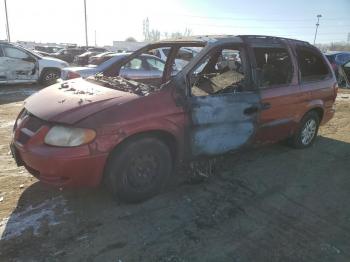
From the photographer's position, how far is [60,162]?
11.2ft

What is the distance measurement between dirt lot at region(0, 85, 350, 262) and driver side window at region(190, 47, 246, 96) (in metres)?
1.17

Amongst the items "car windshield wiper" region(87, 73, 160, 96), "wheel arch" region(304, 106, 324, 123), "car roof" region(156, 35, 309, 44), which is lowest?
"wheel arch" region(304, 106, 324, 123)

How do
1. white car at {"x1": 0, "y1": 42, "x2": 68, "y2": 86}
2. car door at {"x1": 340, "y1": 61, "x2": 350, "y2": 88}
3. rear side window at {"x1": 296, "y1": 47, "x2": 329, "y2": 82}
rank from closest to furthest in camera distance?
rear side window at {"x1": 296, "y1": 47, "x2": 329, "y2": 82}
white car at {"x1": 0, "y1": 42, "x2": 68, "y2": 86}
car door at {"x1": 340, "y1": 61, "x2": 350, "y2": 88}

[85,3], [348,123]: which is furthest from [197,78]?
[85,3]

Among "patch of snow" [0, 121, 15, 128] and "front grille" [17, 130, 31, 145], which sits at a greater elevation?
"front grille" [17, 130, 31, 145]

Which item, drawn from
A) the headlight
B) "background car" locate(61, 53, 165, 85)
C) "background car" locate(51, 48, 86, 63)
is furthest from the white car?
"background car" locate(51, 48, 86, 63)

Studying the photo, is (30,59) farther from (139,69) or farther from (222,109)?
(222,109)

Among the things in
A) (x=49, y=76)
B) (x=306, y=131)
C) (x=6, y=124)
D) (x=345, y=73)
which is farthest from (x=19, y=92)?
(x=345, y=73)

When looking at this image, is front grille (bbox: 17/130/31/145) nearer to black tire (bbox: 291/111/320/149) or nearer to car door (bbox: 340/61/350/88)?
black tire (bbox: 291/111/320/149)

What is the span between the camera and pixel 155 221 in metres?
3.74

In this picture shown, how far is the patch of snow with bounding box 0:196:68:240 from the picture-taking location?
343 centimetres

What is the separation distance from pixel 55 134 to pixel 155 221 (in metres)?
1.33

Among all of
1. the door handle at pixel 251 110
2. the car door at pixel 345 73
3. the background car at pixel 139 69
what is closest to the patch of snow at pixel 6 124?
the background car at pixel 139 69

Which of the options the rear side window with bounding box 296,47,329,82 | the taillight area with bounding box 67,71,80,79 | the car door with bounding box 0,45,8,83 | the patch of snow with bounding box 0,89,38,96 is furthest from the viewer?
the car door with bounding box 0,45,8,83
